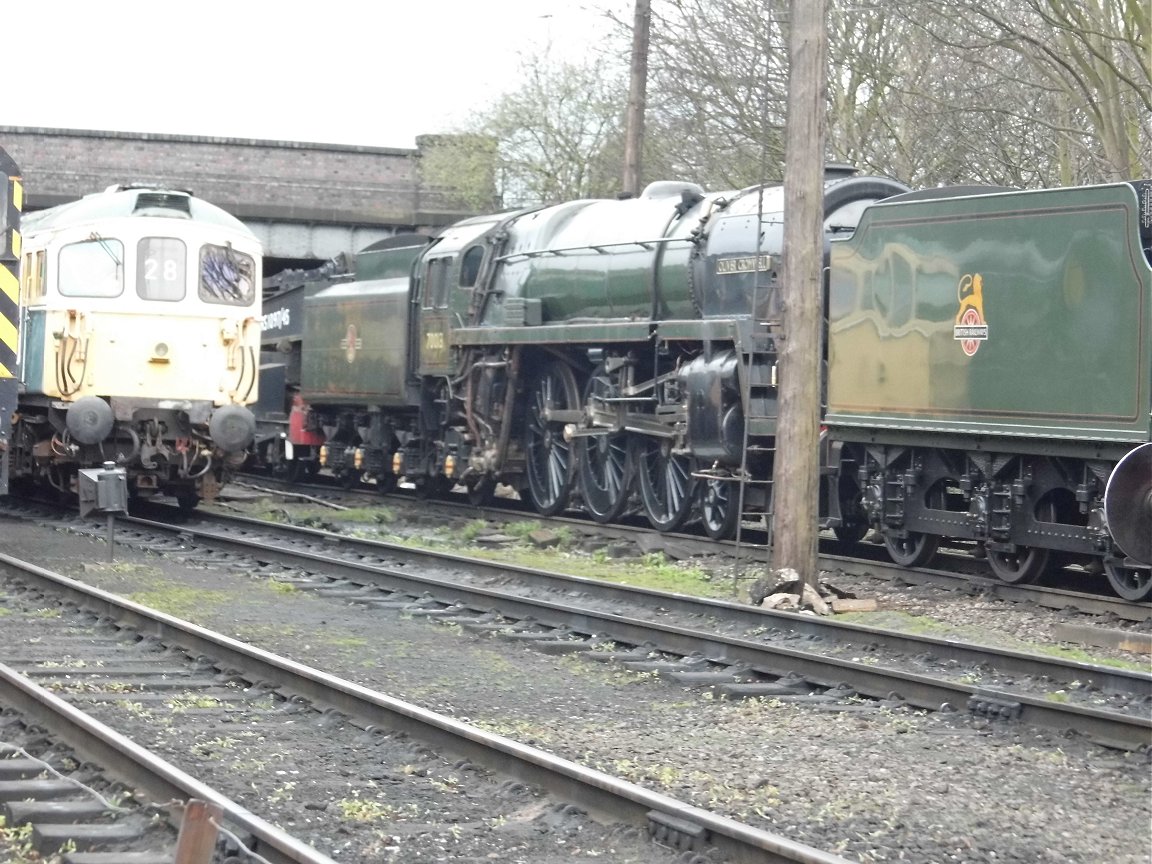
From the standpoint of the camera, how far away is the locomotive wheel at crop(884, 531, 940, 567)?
13.0 metres

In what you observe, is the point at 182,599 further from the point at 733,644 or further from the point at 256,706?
the point at 733,644

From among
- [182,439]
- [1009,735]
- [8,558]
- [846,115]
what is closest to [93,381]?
[182,439]

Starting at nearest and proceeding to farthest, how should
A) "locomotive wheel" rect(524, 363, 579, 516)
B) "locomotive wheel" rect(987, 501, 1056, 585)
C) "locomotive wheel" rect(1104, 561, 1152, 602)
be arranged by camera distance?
1. "locomotive wheel" rect(1104, 561, 1152, 602)
2. "locomotive wheel" rect(987, 501, 1056, 585)
3. "locomotive wheel" rect(524, 363, 579, 516)

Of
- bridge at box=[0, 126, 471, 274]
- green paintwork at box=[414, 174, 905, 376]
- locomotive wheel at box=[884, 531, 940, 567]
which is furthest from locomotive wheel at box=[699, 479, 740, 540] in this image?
bridge at box=[0, 126, 471, 274]

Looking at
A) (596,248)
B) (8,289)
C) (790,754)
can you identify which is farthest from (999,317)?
(8,289)

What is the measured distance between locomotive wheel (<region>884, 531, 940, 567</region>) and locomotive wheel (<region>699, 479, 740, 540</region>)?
159 cm

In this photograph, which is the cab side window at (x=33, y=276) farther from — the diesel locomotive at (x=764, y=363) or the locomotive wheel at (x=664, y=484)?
the locomotive wheel at (x=664, y=484)

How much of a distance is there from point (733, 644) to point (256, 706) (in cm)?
264

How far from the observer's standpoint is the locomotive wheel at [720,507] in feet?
47.9

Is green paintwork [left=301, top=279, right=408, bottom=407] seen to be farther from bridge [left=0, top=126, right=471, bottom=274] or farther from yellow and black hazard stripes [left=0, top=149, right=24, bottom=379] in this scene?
bridge [left=0, top=126, right=471, bottom=274]

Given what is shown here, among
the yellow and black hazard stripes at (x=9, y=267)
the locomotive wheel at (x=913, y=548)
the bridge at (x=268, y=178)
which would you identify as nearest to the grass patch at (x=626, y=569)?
the locomotive wheel at (x=913, y=548)

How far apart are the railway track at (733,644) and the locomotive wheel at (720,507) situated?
2.73 meters

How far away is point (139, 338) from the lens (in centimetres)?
1612

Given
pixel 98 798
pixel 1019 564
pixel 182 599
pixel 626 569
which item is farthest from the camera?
pixel 626 569
